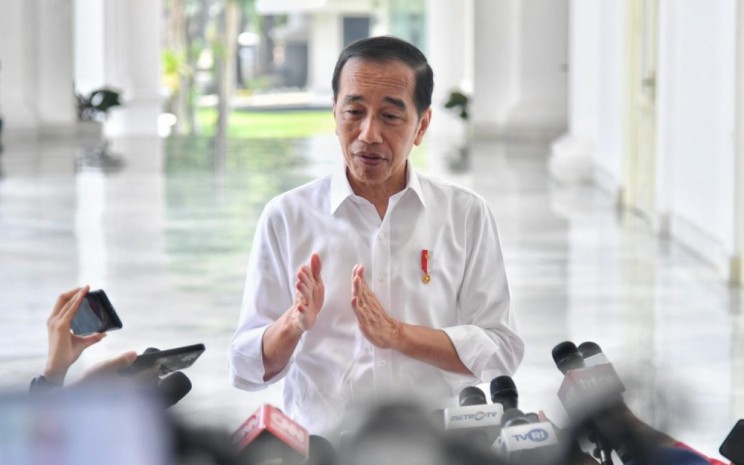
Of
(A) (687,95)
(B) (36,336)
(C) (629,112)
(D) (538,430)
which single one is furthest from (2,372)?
(C) (629,112)

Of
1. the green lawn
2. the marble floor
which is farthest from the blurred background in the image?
the green lawn

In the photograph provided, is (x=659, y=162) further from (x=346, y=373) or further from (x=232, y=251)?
(x=346, y=373)

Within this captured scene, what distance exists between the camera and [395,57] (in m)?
2.98

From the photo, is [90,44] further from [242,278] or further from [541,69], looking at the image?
[242,278]

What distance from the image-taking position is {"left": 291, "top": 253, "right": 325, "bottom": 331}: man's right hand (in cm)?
278

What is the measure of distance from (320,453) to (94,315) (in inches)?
32.4

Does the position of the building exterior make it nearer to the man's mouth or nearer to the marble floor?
the marble floor

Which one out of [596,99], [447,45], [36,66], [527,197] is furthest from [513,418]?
[447,45]

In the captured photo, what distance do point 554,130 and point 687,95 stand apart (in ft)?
49.5

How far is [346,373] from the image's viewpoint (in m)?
3.11

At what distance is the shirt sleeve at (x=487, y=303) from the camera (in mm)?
3143

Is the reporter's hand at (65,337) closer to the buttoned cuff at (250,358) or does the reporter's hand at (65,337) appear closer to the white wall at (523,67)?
the buttoned cuff at (250,358)

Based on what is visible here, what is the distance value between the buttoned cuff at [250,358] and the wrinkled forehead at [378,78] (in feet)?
1.77

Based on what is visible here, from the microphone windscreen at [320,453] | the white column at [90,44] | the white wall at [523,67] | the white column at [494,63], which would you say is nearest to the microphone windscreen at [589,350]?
the microphone windscreen at [320,453]
